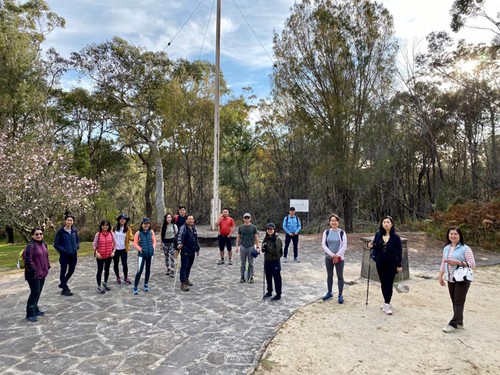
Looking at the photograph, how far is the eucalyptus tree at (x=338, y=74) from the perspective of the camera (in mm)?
15117

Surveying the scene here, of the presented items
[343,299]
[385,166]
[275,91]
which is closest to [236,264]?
[343,299]

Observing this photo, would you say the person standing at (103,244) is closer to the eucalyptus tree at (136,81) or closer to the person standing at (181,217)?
the person standing at (181,217)

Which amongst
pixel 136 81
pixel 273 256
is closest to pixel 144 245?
pixel 273 256

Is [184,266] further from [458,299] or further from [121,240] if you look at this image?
[458,299]

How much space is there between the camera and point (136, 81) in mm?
22016

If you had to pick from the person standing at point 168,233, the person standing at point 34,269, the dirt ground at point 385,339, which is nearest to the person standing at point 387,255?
the dirt ground at point 385,339

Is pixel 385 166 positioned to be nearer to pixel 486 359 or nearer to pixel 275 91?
pixel 275 91

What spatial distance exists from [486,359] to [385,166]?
515 inches

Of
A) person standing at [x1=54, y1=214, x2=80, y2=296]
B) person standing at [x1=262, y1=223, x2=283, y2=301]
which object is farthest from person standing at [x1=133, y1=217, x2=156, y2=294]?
A: person standing at [x1=262, y1=223, x2=283, y2=301]

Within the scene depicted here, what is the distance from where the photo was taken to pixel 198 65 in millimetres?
21812

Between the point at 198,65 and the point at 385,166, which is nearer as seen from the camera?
the point at 385,166

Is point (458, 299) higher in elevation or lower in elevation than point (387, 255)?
lower

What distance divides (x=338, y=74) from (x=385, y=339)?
12921 millimetres

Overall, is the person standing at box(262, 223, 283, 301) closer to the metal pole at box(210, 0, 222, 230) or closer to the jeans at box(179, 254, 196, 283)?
the jeans at box(179, 254, 196, 283)
